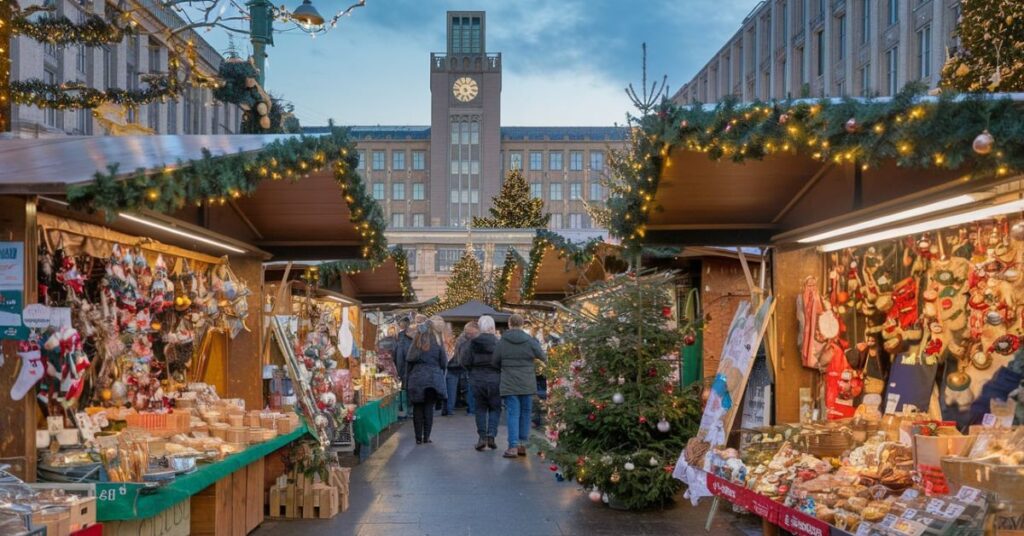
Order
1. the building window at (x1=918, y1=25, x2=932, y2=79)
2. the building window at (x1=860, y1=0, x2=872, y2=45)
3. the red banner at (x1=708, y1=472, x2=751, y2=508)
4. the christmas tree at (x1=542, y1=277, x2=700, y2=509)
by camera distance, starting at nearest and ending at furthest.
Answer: the red banner at (x1=708, y1=472, x2=751, y2=508) → the christmas tree at (x1=542, y1=277, x2=700, y2=509) → the building window at (x1=918, y1=25, x2=932, y2=79) → the building window at (x1=860, y1=0, x2=872, y2=45)

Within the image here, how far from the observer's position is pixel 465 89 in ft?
327

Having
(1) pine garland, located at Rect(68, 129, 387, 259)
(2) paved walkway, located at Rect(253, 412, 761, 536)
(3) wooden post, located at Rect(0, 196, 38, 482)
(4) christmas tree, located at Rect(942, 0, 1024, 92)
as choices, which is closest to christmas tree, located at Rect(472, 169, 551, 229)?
(2) paved walkway, located at Rect(253, 412, 761, 536)

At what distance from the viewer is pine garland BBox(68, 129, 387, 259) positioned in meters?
4.81

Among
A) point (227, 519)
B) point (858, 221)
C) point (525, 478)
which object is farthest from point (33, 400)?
point (525, 478)

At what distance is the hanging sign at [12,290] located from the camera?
4.98 metres

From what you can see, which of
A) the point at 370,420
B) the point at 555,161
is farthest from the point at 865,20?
the point at 555,161

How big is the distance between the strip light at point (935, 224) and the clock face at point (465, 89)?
307 ft

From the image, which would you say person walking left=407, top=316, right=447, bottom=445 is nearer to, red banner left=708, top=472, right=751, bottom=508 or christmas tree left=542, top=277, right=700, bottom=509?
christmas tree left=542, top=277, right=700, bottom=509

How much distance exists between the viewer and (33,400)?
16.8 feet

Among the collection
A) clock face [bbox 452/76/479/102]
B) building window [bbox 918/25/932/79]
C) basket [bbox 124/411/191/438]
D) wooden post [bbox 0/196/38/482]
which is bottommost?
basket [bbox 124/411/191/438]

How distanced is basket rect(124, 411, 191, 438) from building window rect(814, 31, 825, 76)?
39.0m

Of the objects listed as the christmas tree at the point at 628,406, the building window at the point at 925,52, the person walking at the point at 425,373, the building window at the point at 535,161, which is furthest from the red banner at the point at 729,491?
the building window at the point at 535,161

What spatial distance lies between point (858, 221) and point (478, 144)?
94.8 m

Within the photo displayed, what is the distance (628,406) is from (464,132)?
3667 inches
